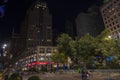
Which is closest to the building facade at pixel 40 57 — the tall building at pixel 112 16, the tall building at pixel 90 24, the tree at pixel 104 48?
the tall building at pixel 90 24

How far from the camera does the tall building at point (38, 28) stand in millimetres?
131125

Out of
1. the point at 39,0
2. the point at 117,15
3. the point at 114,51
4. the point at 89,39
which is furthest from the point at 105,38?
the point at 39,0

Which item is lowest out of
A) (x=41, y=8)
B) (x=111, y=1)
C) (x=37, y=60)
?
(x=37, y=60)

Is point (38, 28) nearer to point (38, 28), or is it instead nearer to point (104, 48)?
point (38, 28)

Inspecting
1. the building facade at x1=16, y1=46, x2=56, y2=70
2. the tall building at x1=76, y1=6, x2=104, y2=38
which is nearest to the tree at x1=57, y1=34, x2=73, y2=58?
the building facade at x1=16, y1=46, x2=56, y2=70

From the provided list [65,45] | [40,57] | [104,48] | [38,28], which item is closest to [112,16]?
[65,45]

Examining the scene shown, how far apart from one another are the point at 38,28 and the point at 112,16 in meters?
63.3

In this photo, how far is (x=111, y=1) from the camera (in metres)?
93.2

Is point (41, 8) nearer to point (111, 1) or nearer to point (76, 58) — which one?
point (111, 1)

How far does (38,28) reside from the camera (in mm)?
136375

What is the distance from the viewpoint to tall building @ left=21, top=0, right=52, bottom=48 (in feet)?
430

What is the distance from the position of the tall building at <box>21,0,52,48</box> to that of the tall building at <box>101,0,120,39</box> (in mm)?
52502

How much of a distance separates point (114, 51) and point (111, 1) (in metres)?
51.6

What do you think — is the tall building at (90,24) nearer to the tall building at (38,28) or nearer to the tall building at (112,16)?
the tall building at (38,28)
